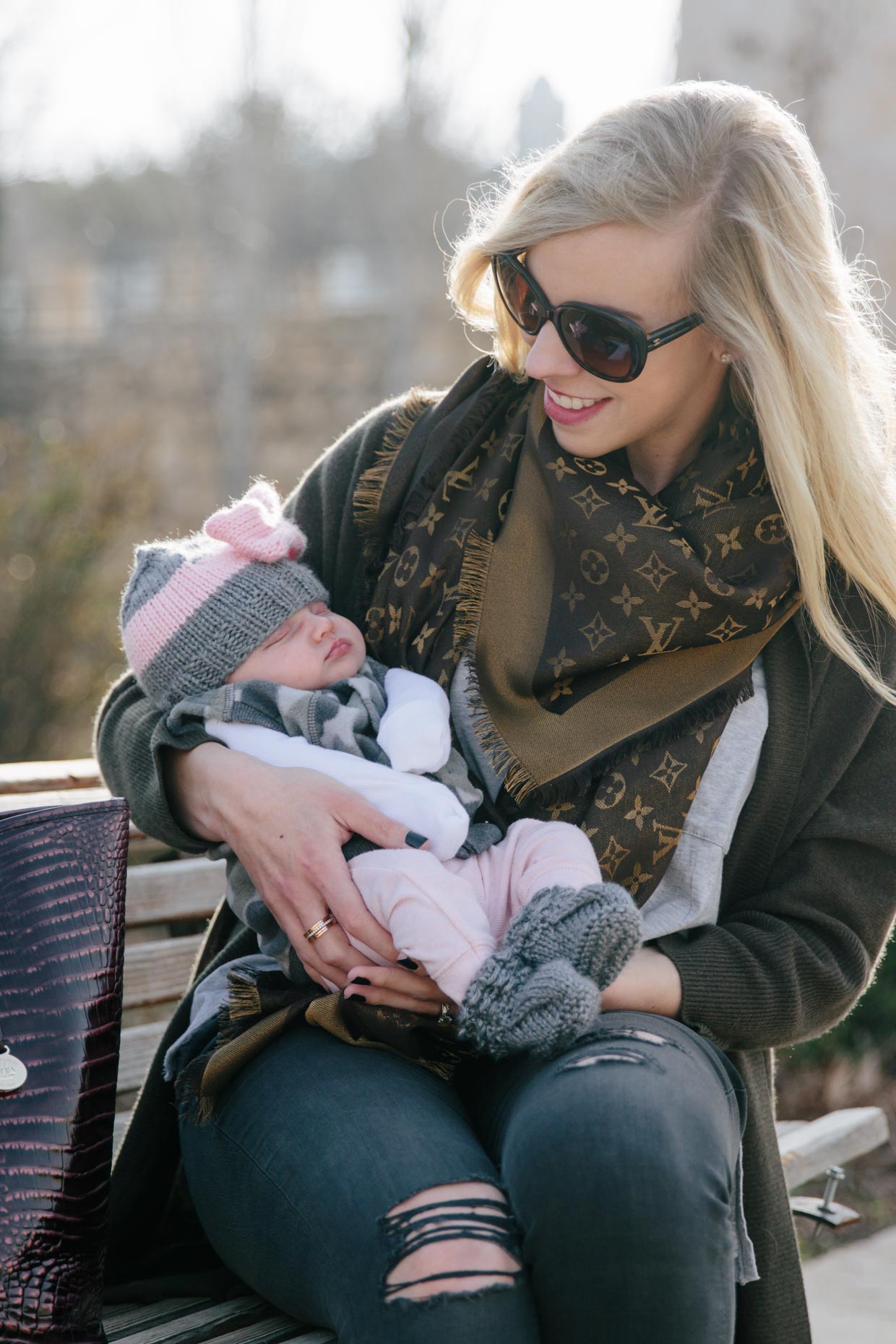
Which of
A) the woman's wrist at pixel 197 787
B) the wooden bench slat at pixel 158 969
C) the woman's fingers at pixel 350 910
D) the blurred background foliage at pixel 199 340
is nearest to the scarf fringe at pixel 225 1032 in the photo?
the woman's fingers at pixel 350 910

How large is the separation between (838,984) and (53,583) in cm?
451

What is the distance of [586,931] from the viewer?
1509mm

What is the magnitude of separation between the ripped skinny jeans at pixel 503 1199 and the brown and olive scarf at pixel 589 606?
393 millimetres

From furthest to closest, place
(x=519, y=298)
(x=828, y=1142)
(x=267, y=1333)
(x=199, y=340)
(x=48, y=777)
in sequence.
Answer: (x=199, y=340)
(x=828, y=1142)
(x=48, y=777)
(x=519, y=298)
(x=267, y=1333)

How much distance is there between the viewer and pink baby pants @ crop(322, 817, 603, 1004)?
1566 mm

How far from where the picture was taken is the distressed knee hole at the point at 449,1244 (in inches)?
52.3

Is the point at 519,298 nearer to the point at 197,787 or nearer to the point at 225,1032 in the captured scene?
the point at 197,787

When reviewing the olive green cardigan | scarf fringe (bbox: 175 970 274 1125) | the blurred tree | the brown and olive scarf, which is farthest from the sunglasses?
the blurred tree

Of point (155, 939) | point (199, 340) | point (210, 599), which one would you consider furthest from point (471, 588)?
point (199, 340)

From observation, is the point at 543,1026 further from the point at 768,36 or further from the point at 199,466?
the point at 199,466

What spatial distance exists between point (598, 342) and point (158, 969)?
1.42 metres

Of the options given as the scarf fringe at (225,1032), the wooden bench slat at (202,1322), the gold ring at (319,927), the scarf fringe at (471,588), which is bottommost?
the wooden bench slat at (202,1322)

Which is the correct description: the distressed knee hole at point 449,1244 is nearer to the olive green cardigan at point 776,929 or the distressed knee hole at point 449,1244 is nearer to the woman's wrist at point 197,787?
the olive green cardigan at point 776,929

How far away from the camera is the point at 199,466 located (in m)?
14.6
